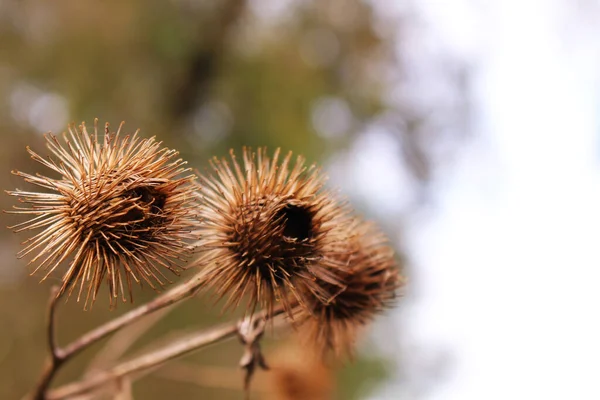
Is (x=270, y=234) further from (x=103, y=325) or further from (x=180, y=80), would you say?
(x=180, y=80)

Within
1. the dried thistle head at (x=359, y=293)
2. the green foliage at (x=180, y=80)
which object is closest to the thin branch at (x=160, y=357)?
the dried thistle head at (x=359, y=293)

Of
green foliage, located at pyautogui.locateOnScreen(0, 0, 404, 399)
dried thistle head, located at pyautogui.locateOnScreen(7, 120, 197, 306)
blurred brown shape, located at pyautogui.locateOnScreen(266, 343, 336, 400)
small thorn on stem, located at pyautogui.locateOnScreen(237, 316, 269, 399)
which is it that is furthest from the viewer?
green foliage, located at pyautogui.locateOnScreen(0, 0, 404, 399)

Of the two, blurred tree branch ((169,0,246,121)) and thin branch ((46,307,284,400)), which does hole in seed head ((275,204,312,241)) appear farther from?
blurred tree branch ((169,0,246,121))

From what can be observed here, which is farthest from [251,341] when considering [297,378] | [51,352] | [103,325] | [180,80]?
[180,80]

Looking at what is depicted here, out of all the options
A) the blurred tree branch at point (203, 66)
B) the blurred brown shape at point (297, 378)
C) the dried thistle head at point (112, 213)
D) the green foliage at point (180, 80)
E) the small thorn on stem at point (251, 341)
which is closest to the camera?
the dried thistle head at point (112, 213)

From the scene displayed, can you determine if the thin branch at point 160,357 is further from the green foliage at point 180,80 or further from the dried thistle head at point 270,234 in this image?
the green foliage at point 180,80

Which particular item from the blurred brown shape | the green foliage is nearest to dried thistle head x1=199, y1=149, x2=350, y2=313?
the blurred brown shape

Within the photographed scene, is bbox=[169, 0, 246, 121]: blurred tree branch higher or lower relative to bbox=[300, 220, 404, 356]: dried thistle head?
higher
